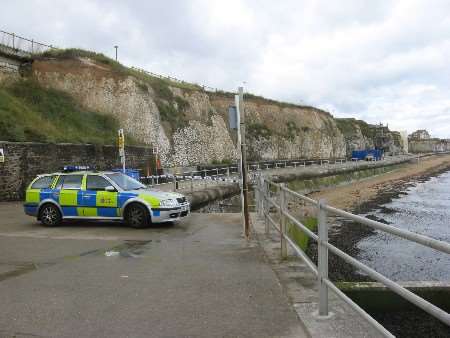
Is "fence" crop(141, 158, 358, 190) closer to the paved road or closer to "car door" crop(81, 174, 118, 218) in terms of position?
"car door" crop(81, 174, 118, 218)

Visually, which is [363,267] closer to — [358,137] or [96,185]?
[96,185]

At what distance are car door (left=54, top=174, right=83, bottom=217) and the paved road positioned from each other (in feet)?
5.99

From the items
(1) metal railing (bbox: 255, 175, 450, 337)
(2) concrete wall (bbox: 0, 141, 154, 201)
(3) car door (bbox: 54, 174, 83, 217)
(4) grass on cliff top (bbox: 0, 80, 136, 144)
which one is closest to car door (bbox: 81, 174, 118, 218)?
(3) car door (bbox: 54, 174, 83, 217)

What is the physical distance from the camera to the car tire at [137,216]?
12.5 meters

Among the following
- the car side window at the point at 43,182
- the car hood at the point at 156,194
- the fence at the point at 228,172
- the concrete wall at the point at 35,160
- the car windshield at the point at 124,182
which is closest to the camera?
the car hood at the point at 156,194

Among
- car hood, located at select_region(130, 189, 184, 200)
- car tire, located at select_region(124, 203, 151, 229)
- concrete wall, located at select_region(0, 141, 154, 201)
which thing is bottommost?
car tire, located at select_region(124, 203, 151, 229)

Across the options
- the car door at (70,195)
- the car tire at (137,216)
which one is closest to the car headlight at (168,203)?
the car tire at (137,216)

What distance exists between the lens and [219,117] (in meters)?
59.0

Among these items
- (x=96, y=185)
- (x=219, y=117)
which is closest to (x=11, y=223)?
(x=96, y=185)

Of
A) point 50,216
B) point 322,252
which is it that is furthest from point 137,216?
point 322,252

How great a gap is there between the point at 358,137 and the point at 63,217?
10357cm

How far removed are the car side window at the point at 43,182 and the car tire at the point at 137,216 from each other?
8.38 feet

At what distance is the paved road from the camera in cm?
485

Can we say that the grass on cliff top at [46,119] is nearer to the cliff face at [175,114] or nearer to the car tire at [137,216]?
the cliff face at [175,114]
